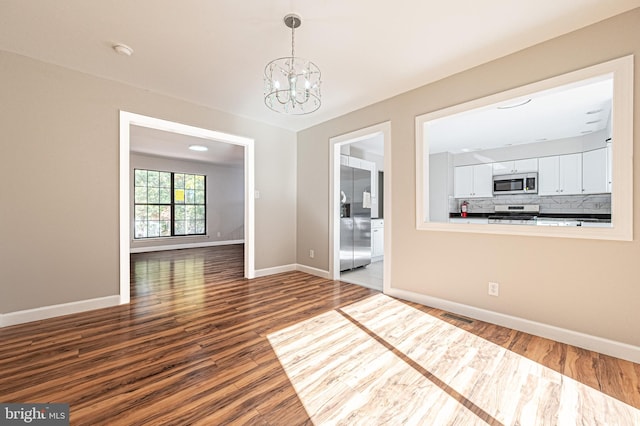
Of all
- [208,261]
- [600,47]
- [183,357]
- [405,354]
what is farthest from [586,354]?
[208,261]

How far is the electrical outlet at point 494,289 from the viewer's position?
8.63ft

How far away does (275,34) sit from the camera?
7.66 feet

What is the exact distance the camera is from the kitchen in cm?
387

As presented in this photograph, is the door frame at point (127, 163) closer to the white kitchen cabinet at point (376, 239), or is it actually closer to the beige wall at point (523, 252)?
the beige wall at point (523, 252)

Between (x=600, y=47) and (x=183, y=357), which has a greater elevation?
(x=600, y=47)

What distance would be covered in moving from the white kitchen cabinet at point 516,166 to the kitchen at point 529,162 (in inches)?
0.6

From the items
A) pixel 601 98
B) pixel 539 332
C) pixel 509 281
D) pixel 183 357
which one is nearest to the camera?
pixel 183 357

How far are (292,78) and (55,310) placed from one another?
3.29m

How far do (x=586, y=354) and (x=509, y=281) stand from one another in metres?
0.70

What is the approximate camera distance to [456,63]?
2.74 m

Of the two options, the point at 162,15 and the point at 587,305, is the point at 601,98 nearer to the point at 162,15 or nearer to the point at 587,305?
the point at 587,305

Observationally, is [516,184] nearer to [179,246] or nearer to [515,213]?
[515,213]

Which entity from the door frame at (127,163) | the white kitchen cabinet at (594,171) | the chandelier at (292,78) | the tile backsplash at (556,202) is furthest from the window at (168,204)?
the white kitchen cabinet at (594,171)

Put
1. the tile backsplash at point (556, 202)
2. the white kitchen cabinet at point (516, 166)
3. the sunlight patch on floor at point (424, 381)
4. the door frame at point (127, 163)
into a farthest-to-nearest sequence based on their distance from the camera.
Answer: the white kitchen cabinet at point (516, 166) < the tile backsplash at point (556, 202) < the door frame at point (127, 163) < the sunlight patch on floor at point (424, 381)
